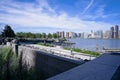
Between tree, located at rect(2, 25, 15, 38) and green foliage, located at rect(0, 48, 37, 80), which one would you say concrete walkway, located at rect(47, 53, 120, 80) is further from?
tree, located at rect(2, 25, 15, 38)

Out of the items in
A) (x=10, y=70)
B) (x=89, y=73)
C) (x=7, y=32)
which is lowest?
(x=10, y=70)

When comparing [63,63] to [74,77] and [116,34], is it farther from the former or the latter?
[116,34]

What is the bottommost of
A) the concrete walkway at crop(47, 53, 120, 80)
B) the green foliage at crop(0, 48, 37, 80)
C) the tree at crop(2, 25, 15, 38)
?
the green foliage at crop(0, 48, 37, 80)

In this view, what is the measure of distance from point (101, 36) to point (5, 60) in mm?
168454

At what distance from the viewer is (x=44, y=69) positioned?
35.6 ft

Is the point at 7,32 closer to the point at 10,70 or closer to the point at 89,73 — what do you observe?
the point at 10,70

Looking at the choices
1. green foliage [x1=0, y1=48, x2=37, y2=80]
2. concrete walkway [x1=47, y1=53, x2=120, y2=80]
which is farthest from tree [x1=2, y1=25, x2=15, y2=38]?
concrete walkway [x1=47, y1=53, x2=120, y2=80]

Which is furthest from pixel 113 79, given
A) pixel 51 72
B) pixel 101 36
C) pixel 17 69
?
pixel 101 36

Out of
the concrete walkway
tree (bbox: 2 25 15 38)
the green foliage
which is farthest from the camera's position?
tree (bbox: 2 25 15 38)

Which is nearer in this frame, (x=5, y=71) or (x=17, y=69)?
(x=5, y=71)

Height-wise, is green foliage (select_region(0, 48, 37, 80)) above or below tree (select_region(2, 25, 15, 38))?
below

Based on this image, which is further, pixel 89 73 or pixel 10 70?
pixel 10 70

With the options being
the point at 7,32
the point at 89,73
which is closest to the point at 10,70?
the point at 89,73

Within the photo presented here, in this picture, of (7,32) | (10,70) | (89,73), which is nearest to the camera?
(89,73)
